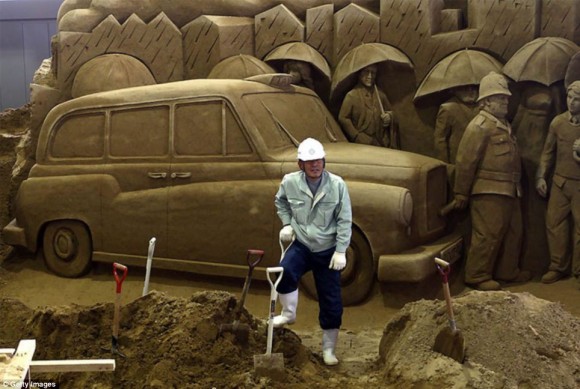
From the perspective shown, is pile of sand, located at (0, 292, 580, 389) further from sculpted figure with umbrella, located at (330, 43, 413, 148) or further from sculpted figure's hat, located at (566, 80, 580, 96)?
sculpted figure with umbrella, located at (330, 43, 413, 148)

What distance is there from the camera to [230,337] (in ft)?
12.2

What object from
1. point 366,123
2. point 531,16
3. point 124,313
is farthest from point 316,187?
point 531,16

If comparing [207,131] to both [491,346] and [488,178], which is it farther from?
[491,346]

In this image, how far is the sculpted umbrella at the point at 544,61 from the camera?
4996mm

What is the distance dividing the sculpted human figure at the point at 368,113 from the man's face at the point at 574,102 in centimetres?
136

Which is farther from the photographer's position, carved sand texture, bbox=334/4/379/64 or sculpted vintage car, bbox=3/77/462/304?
carved sand texture, bbox=334/4/379/64

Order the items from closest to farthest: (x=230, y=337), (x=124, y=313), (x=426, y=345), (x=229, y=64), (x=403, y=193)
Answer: (x=426, y=345)
(x=230, y=337)
(x=124, y=313)
(x=403, y=193)
(x=229, y=64)

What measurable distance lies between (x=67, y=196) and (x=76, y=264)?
56 cm

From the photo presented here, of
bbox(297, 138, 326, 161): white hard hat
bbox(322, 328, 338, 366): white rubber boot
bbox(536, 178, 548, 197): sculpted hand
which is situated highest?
bbox(297, 138, 326, 161): white hard hat

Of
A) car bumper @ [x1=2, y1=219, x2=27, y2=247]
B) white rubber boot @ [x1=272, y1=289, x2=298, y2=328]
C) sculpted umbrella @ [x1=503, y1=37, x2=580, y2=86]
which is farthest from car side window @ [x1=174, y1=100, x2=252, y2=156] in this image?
sculpted umbrella @ [x1=503, y1=37, x2=580, y2=86]

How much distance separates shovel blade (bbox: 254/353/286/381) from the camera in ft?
11.1

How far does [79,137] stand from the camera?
5473mm

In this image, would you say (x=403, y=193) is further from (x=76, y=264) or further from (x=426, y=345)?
(x=76, y=264)

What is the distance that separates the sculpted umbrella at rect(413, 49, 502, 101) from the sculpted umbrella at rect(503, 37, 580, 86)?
0.20 meters
